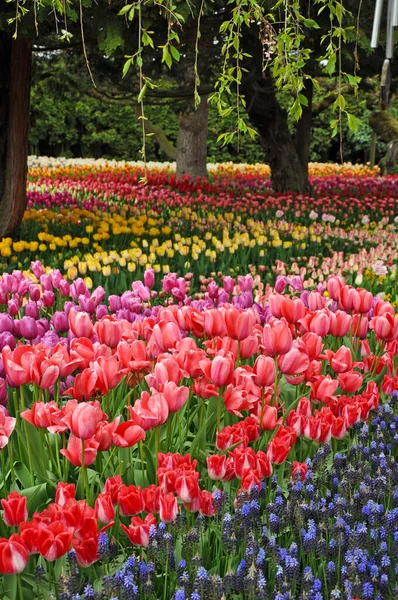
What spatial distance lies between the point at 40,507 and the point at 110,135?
28899mm

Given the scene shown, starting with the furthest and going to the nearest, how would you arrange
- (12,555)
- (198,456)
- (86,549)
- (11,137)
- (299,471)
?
(11,137) → (198,456) → (299,471) → (86,549) → (12,555)

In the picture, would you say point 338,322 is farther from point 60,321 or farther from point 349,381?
point 60,321

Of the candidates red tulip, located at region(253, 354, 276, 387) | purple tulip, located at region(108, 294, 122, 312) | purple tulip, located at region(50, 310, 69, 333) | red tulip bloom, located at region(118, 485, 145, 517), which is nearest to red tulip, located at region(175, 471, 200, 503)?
red tulip bloom, located at region(118, 485, 145, 517)

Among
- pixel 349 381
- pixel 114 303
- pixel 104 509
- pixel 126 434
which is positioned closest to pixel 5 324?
pixel 114 303

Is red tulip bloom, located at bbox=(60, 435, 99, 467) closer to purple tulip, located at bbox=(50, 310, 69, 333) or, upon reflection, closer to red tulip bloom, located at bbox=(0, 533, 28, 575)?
red tulip bloom, located at bbox=(0, 533, 28, 575)

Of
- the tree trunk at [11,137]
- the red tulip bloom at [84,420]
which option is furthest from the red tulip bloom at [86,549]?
the tree trunk at [11,137]

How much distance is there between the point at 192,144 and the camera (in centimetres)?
1716

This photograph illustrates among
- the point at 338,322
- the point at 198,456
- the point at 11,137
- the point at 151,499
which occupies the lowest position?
the point at 198,456

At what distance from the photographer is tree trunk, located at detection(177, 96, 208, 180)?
55.3 feet

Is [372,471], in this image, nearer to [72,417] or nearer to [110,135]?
[72,417]

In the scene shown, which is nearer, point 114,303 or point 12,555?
point 12,555

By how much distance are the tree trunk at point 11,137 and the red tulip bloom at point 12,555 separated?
22.5 ft

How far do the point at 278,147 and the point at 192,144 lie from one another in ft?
12.5

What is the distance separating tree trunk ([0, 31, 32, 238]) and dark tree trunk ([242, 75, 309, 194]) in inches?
225
